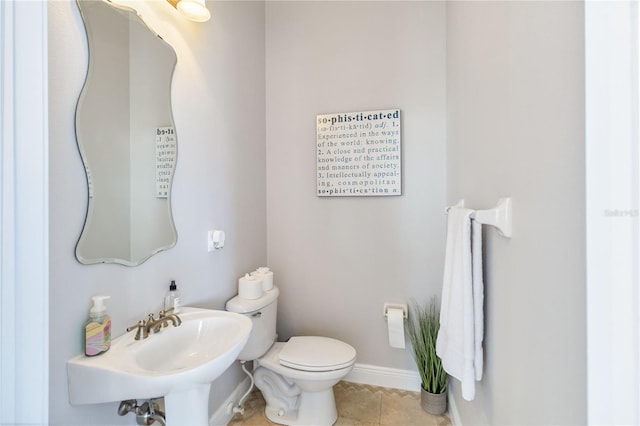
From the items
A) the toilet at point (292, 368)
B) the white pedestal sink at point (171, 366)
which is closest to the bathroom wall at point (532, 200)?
the toilet at point (292, 368)

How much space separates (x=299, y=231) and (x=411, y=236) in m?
0.80

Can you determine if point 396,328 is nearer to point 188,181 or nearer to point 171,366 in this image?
point 171,366

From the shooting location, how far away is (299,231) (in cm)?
204

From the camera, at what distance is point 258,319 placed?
1.56m

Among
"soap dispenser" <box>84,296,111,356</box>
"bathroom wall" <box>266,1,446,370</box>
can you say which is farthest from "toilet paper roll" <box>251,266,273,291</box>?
"soap dispenser" <box>84,296,111,356</box>

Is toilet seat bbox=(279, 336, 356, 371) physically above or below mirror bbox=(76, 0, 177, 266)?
below

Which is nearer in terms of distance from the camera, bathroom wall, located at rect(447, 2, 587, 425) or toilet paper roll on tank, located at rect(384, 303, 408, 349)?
bathroom wall, located at rect(447, 2, 587, 425)

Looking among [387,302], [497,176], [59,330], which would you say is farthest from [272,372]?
[497,176]

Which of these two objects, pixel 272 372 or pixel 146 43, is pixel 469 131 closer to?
pixel 146 43

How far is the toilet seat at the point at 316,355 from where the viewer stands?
4.75ft

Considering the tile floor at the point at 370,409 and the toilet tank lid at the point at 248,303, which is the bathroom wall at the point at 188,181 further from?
the tile floor at the point at 370,409

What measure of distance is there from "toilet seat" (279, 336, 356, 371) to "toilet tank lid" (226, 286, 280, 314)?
11.8 inches

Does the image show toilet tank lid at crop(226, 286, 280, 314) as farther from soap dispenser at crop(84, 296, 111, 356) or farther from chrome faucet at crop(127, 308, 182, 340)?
soap dispenser at crop(84, 296, 111, 356)

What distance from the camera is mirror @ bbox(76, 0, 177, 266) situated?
0.89 m
